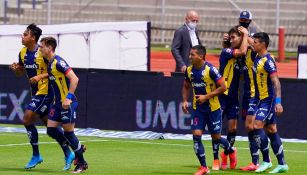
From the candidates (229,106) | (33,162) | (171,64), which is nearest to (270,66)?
(229,106)

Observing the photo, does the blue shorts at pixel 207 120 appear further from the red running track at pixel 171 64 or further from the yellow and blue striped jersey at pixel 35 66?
the red running track at pixel 171 64

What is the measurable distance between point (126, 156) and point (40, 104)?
2.36m

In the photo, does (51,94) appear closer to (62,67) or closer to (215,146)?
(62,67)

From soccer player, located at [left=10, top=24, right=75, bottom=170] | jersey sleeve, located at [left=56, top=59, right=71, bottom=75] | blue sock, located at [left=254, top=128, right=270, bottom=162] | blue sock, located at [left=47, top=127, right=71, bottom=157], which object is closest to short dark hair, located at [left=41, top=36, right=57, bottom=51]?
jersey sleeve, located at [left=56, top=59, right=71, bottom=75]

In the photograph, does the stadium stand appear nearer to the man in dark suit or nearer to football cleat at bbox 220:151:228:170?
the man in dark suit

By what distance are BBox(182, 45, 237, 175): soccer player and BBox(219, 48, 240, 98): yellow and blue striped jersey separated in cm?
107

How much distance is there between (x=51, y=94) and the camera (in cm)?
1623

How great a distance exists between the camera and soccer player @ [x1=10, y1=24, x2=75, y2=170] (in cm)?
1602

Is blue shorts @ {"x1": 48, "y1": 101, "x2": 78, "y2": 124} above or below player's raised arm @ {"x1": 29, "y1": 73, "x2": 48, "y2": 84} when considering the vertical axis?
below

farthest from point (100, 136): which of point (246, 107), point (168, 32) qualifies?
point (168, 32)

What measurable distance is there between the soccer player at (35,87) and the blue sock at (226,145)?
7.15 ft

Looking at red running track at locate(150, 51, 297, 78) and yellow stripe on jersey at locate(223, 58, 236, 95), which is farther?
red running track at locate(150, 51, 297, 78)

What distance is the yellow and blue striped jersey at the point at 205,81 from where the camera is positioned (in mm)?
15312

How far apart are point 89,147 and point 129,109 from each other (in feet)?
9.93
